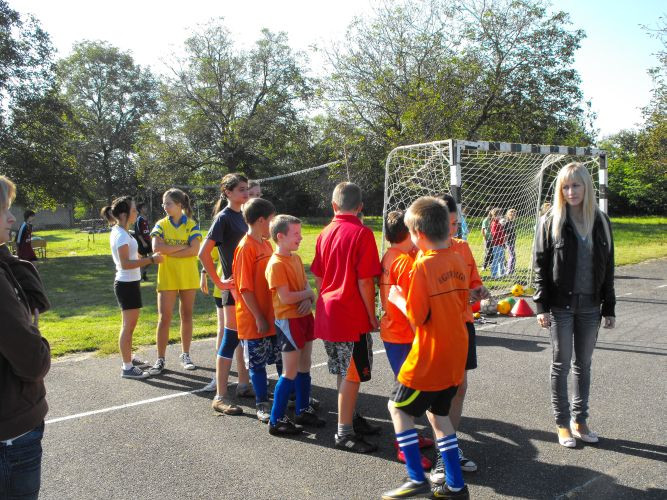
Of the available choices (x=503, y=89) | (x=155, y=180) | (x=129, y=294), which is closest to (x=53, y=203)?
(x=155, y=180)

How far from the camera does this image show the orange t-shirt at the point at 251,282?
14.6 ft

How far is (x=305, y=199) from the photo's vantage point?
47.3 meters

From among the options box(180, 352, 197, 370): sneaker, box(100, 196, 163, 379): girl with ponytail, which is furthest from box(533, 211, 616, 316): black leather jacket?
box(180, 352, 197, 370): sneaker

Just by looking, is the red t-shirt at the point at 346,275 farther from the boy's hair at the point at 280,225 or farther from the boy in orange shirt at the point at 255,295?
the boy in orange shirt at the point at 255,295

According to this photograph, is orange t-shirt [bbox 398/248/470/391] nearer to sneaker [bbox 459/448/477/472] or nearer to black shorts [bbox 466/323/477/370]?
black shorts [bbox 466/323/477/370]

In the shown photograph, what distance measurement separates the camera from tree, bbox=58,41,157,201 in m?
51.5

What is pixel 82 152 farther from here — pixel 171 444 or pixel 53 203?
pixel 171 444

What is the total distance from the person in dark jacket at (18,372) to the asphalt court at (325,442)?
1.51 metres

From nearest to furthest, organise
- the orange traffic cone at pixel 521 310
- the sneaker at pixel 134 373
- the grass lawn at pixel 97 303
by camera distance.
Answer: the sneaker at pixel 134 373, the grass lawn at pixel 97 303, the orange traffic cone at pixel 521 310

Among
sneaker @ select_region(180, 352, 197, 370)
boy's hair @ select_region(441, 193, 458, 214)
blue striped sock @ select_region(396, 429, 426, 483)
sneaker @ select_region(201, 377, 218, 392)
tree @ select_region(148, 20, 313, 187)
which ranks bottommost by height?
sneaker @ select_region(201, 377, 218, 392)

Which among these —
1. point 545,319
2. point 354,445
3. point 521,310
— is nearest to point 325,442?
point 354,445

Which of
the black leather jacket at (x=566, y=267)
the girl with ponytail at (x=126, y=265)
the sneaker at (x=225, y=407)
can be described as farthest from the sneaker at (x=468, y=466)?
the girl with ponytail at (x=126, y=265)

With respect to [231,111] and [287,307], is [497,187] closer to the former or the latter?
[287,307]

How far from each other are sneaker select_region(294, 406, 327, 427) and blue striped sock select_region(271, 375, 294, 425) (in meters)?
0.25
